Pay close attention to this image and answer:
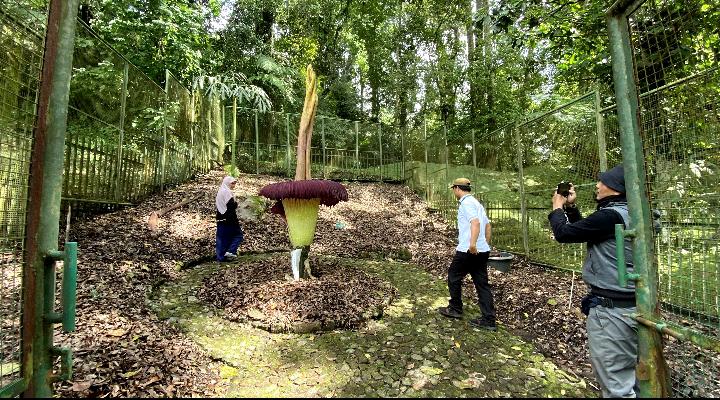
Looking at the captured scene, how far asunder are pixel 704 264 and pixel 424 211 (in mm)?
9215

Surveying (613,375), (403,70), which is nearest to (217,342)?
(613,375)

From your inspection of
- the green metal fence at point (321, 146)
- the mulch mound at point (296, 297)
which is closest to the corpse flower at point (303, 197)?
the mulch mound at point (296, 297)

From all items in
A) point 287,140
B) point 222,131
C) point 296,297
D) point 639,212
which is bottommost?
point 296,297

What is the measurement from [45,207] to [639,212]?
2887 mm

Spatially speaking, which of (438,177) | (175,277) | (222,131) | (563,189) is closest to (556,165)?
(563,189)

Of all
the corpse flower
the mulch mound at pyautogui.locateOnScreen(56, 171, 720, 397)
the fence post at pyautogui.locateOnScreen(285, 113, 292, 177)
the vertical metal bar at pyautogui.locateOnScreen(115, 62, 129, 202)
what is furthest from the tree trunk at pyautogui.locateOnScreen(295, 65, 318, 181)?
the fence post at pyautogui.locateOnScreen(285, 113, 292, 177)

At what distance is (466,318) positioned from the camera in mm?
4602

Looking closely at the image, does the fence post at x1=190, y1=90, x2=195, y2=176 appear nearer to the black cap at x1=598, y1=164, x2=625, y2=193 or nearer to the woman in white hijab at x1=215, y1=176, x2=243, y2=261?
the woman in white hijab at x1=215, y1=176, x2=243, y2=261

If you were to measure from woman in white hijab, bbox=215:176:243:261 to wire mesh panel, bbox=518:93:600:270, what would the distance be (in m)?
5.14

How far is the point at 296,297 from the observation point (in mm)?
4621

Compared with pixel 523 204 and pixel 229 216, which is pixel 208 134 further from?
pixel 523 204

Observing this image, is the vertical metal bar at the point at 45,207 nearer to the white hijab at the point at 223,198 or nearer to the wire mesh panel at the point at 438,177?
the white hijab at the point at 223,198

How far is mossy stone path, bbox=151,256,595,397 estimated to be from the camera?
3018mm

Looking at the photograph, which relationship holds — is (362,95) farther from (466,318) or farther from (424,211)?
(466,318)
